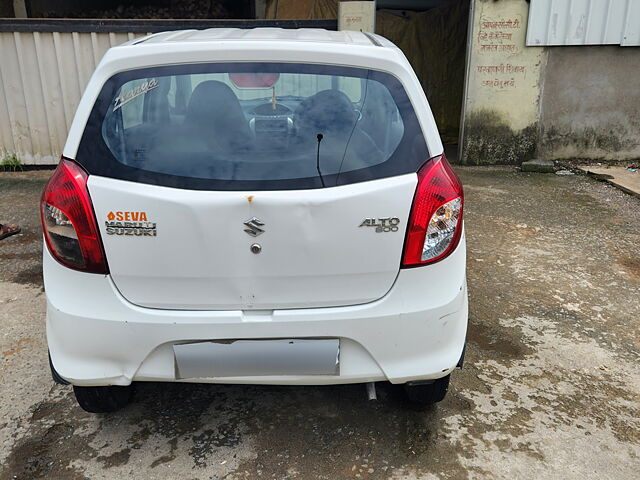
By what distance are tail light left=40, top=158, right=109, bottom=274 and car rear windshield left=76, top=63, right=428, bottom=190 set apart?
0.08 metres

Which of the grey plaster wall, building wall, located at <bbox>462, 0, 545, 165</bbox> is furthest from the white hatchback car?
the grey plaster wall

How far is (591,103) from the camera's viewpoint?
7.82 metres

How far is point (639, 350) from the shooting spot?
125 inches

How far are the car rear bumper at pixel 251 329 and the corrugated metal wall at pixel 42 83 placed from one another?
596 cm

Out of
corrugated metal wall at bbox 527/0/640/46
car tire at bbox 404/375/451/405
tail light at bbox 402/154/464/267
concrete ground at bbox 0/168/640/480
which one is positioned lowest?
concrete ground at bbox 0/168/640/480

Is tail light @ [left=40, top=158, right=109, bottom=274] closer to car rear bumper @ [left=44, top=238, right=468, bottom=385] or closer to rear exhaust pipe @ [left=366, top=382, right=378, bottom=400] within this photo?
car rear bumper @ [left=44, top=238, right=468, bottom=385]

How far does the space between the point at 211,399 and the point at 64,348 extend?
0.81 meters

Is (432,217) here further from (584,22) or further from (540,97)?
(584,22)

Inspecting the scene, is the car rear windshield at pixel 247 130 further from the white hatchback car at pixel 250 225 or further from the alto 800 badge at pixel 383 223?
the alto 800 badge at pixel 383 223

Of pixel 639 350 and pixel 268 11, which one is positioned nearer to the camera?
pixel 639 350

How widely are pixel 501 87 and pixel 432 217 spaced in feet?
20.9

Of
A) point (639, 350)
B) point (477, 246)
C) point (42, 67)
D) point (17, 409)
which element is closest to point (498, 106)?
point (477, 246)

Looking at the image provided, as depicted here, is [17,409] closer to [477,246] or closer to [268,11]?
[477,246]

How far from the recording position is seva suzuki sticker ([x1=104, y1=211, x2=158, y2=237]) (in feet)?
6.46
